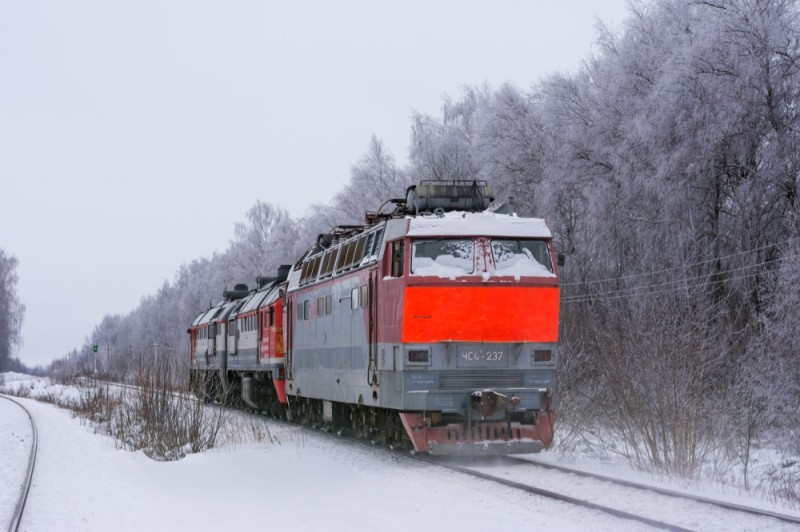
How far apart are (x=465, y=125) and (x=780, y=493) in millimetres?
39796

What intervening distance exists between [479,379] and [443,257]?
1854mm

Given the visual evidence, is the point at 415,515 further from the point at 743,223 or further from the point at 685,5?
the point at 685,5

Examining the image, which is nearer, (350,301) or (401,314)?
(401,314)

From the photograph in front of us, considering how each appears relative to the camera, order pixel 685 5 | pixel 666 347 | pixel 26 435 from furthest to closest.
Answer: pixel 685 5 → pixel 26 435 → pixel 666 347

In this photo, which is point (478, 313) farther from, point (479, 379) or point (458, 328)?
point (479, 379)

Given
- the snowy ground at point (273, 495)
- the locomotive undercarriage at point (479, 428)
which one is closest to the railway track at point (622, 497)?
the snowy ground at point (273, 495)

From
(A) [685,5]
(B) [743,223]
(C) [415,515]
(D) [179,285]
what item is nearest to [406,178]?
(A) [685,5]

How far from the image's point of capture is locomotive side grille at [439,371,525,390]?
1427cm

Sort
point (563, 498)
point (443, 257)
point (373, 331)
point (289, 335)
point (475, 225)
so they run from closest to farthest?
point (563, 498), point (443, 257), point (475, 225), point (373, 331), point (289, 335)

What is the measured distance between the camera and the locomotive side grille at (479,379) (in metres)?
14.3

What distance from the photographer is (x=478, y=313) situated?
14477mm

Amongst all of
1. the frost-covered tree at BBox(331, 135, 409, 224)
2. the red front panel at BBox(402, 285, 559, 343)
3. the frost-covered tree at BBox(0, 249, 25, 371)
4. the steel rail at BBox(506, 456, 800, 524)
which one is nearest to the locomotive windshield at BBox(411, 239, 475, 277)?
the red front panel at BBox(402, 285, 559, 343)

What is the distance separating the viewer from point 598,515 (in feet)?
32.4

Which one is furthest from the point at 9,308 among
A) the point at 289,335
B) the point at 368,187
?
the point at 289,335
